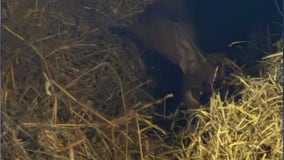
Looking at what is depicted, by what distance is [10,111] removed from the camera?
1.57m

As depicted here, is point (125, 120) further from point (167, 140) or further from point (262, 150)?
point (262, 150)

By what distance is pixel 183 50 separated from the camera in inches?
63.0

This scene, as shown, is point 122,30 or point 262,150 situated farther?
point 122,30

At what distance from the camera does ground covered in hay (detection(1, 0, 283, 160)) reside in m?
1.54

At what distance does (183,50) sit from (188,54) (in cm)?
1

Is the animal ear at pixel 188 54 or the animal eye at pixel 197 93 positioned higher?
the animal ear at pixel 188 54

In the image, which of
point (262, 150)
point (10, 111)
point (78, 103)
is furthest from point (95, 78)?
point (262, 150)

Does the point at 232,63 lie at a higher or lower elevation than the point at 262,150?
higher

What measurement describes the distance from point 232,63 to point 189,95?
103 mm

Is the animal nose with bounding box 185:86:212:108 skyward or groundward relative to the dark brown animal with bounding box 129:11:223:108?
groundward

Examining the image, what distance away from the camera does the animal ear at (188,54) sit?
5.22ft

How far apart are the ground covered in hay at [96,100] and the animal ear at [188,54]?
0.07 m

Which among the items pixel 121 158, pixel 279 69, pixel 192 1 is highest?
pixel 192 1

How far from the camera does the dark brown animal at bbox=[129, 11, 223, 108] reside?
1.59m
